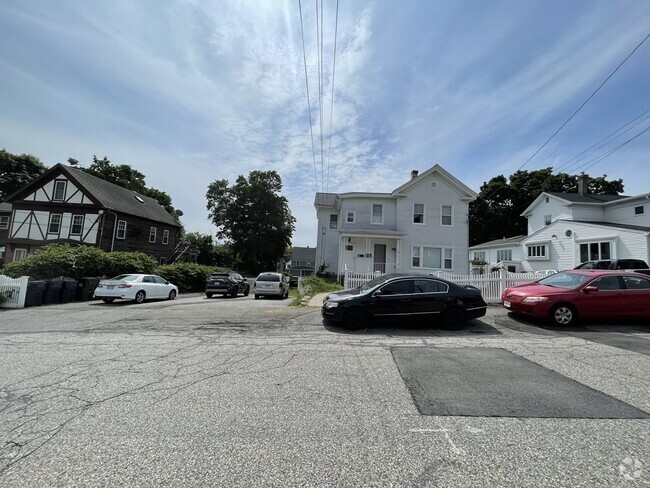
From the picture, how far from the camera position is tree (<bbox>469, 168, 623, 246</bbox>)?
47.8 metres

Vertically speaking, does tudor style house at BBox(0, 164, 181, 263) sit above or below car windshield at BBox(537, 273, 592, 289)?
above

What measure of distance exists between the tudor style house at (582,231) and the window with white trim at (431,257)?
9.67 m

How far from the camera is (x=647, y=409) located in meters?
3.99

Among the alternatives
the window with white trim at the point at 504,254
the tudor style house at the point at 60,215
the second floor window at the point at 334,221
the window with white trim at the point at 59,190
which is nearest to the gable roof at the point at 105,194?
the tudor style house at the point at 60,215

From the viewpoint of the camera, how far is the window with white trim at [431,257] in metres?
22.9

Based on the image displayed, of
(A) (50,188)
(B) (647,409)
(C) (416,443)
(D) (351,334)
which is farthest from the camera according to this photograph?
(A) (50,188)

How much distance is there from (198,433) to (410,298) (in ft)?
22.7

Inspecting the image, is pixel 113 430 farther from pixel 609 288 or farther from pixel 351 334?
pixel 609 288

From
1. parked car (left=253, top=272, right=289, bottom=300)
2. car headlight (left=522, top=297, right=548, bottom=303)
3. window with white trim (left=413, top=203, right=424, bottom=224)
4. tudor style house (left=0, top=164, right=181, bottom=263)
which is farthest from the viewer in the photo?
tudor style house (left=0, top=164, right=181, bottom=263)

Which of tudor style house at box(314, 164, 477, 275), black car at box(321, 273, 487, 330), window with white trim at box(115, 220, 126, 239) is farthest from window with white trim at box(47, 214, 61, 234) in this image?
black car at box(321, 273, 487, 330)

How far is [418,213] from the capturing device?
77.0ft

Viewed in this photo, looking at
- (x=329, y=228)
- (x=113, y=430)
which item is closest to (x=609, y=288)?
(x=113, y=430)
